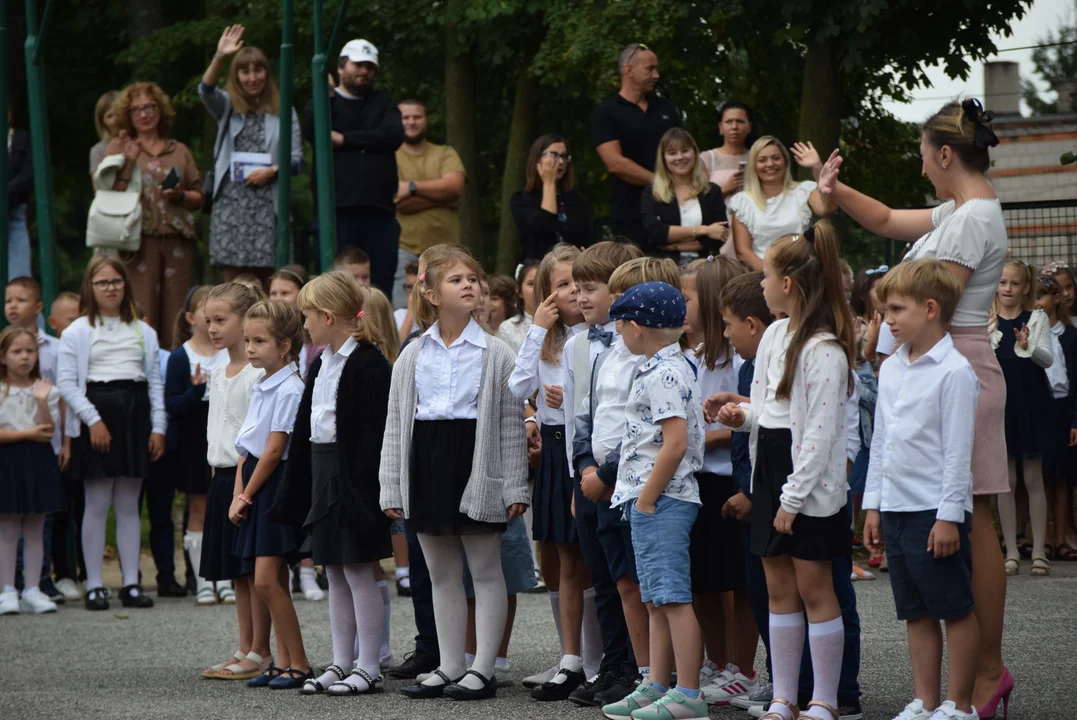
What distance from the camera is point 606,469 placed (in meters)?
5.80

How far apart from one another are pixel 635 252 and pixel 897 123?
13029mm

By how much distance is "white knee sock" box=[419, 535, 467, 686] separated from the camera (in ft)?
21.0

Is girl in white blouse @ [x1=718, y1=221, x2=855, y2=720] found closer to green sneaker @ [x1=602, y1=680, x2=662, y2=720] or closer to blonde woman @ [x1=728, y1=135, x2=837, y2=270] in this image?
green sneaker @ [x1=602, y1=680, x2=662, y2=720]

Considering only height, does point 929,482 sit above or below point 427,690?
above

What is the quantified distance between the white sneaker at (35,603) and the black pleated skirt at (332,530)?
3.77m

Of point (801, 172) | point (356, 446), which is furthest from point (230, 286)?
point (801, 172)

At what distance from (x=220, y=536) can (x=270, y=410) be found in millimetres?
731

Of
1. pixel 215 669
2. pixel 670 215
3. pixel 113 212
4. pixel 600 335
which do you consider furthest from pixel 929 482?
pixel 113 212

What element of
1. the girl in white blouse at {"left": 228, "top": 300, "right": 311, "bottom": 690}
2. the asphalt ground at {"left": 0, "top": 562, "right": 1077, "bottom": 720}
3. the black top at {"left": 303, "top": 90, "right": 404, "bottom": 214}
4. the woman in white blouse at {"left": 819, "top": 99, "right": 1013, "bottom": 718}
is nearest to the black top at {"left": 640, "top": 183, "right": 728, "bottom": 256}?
the black top at {"left": 303, "top": 90, "right": 404, "bottom": 214}

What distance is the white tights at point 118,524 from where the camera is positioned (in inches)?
390

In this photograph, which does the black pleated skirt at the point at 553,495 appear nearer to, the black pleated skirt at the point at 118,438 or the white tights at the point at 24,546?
the black pleated skirt at the point at 118,438

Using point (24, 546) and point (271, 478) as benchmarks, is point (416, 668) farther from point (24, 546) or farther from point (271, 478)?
point (24, 546)

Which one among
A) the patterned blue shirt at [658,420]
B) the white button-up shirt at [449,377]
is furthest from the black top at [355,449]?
the patterned blue shirt at [658,420]

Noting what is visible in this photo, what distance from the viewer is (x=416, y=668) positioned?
6883mm
